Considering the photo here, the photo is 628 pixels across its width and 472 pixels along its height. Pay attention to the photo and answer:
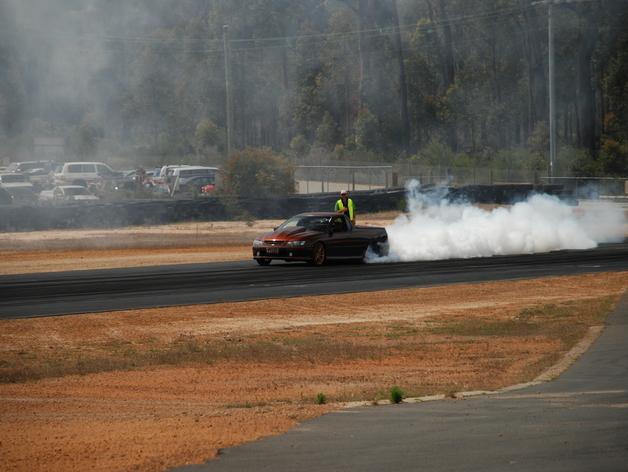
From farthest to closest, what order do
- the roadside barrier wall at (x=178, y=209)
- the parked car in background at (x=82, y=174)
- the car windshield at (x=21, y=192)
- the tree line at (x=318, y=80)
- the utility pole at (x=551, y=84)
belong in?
the parked car in background at (x=82, y=174) < the car windshield at (x=21, y=192) < the utility pole at (x=551, y=84) < the roadside barrier wall at (x=178, y=209) < the tree line at (x=318, y=80)

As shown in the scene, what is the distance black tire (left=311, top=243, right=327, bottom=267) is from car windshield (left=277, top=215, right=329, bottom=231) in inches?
20.0

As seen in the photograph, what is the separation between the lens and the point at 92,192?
5162 centimetres

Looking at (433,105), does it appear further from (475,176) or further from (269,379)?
(269,379)

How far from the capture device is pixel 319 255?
26.5 meters

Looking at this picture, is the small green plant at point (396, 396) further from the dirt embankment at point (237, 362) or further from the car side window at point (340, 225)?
the car side window at point (340, 225)

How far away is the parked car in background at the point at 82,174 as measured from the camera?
175ft

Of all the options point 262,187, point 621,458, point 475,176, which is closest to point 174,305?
point 621,458

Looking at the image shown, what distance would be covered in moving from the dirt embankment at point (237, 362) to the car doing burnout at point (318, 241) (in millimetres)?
5703

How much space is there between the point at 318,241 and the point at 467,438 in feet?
59.2

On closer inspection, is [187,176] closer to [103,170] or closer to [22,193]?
[103,170]

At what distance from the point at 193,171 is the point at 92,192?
5466mm

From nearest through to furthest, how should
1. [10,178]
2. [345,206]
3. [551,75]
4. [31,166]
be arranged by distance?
[345,206], [551,75], [10,178], [31,166]

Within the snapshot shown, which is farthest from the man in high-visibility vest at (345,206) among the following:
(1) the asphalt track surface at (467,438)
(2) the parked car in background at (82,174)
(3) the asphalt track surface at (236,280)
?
(2) the parked car in background at (82,174)

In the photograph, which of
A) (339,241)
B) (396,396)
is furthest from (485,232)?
(396,396)
